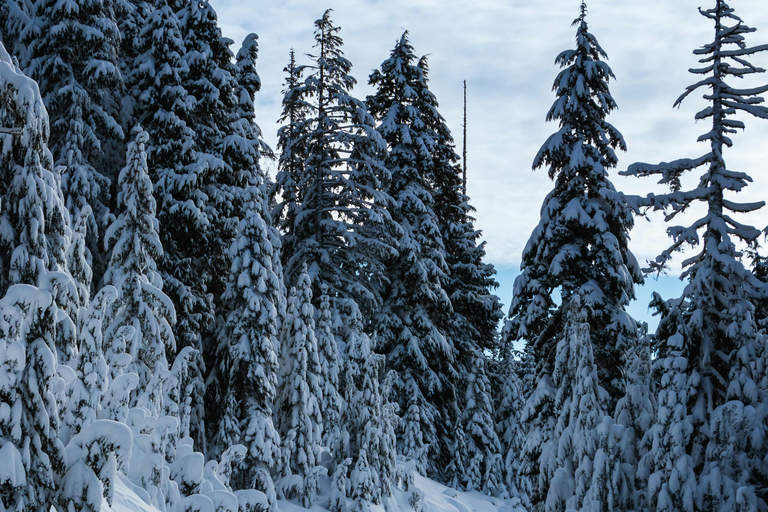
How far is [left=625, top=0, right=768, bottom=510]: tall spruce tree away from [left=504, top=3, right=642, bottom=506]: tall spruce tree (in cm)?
291

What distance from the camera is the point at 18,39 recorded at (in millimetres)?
17703

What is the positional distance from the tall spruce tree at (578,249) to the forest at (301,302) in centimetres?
7

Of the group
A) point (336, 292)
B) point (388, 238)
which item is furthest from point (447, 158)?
point (336, 292)

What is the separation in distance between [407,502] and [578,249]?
756cm

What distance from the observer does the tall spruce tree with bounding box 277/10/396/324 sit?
69.9ft

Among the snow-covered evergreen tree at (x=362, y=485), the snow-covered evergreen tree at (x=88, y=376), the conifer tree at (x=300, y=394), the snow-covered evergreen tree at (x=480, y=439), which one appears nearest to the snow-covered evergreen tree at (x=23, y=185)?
the snow-covered evergreen tree at (x=88, y=376)

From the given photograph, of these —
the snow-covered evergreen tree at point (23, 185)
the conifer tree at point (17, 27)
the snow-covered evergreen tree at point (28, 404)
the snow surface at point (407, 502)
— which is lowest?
the snow surface at point (407, 502)

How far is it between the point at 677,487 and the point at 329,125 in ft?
49.9

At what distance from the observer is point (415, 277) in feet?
77.4

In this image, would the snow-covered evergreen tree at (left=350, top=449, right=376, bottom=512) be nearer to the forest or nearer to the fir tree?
the forest

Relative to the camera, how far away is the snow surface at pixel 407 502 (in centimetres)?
668

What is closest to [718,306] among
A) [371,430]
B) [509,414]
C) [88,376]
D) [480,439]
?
[371,430]

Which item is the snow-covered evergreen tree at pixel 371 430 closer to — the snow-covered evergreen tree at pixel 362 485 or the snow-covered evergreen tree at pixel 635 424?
the snow-covered evergreen tree at pixel 362 485

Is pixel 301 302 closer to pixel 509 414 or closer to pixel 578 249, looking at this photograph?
pixel 578 249
